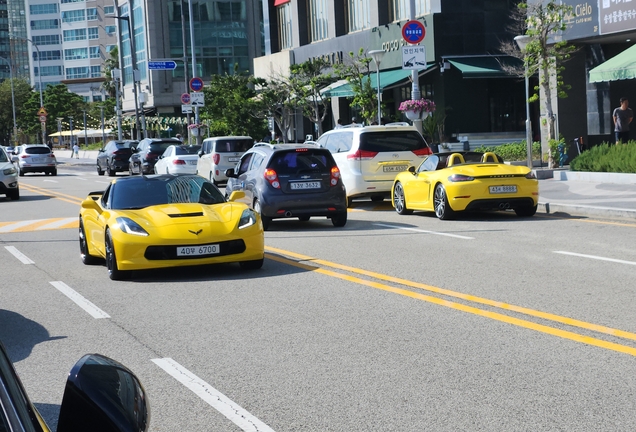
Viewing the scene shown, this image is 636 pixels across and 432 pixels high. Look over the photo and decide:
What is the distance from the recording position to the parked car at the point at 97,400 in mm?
2379

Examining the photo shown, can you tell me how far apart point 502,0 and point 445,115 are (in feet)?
18.8

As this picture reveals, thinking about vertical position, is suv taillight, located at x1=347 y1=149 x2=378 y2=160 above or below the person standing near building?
below

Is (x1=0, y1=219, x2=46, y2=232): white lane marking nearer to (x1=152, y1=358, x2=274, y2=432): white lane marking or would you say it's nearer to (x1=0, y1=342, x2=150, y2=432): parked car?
(x1=152, y1=358, x2=274, y2=432): white lane marking

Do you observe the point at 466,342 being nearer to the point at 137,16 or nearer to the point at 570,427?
the point at 570,427

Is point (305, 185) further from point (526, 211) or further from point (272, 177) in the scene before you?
point (526, 211)

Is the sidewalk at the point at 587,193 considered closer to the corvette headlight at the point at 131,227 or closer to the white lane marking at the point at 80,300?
the corvette headlight at the point at 131,227

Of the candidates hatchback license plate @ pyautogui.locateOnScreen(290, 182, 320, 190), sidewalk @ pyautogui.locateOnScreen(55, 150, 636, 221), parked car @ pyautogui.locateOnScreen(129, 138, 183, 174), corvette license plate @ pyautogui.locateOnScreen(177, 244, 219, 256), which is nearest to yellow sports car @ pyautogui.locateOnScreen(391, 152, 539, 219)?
sidewalk @ pyautogui.locateOnScreen(55, 150, 636, 221)

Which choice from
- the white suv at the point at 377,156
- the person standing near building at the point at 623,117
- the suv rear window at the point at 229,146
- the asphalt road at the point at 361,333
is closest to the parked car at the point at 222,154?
the suv rear window at the point at 229,146

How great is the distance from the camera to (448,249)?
13.6 m

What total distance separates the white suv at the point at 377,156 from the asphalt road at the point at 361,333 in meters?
7.00

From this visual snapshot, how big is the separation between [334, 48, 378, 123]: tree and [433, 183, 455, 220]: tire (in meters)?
21.8

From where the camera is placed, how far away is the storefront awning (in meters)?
42.0

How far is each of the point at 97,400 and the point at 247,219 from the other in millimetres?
9545

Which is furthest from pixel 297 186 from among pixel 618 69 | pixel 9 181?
pixel 9 181
